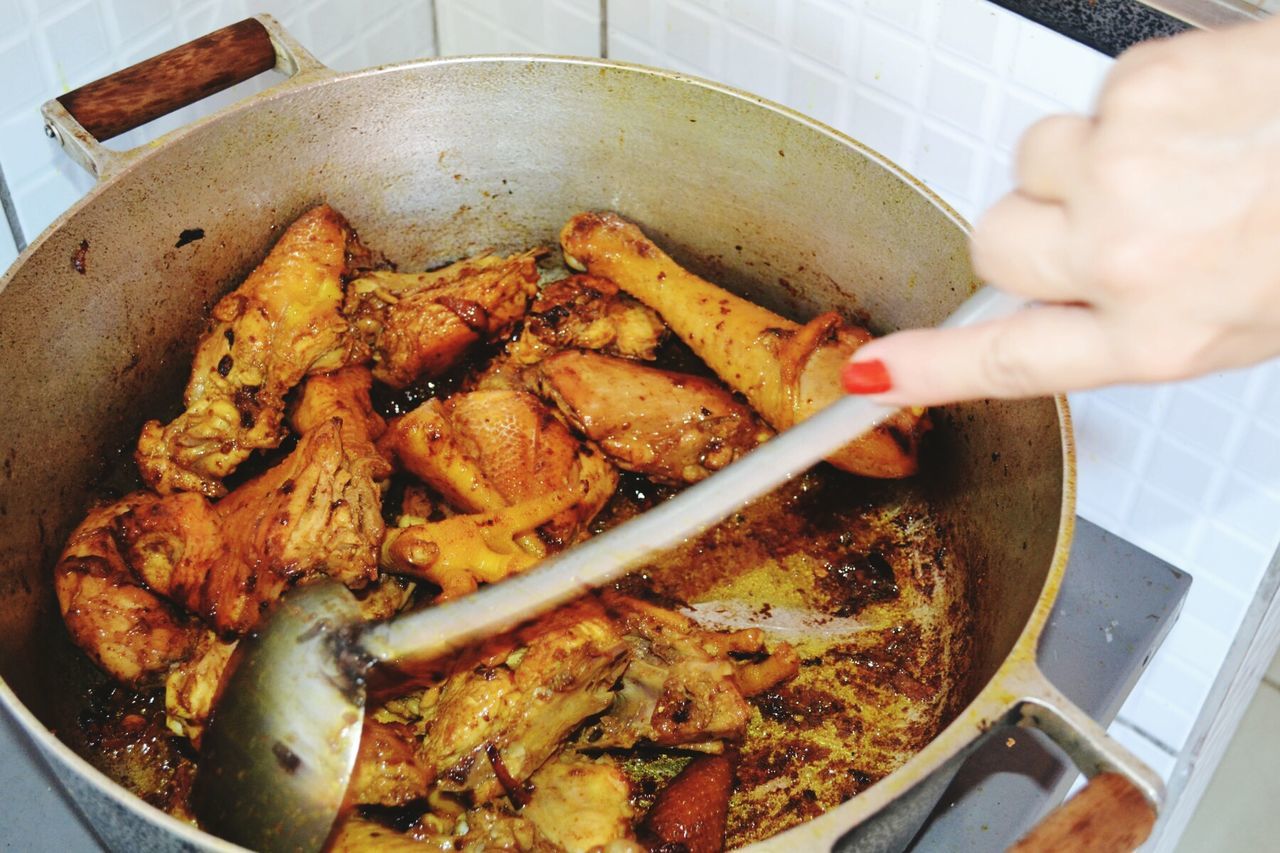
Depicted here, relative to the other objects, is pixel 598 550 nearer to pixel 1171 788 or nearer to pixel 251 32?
pixel 251 32

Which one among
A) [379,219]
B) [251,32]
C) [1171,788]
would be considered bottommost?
[1171,788]

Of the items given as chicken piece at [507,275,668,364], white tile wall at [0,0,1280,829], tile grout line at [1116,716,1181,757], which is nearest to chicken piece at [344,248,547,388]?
chicken piece at [507,275,668,364]

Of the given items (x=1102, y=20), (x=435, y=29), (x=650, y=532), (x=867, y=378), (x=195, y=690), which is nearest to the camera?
(x=867, y=378)

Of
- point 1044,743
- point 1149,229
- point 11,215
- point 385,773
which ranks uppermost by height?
point 1149,229

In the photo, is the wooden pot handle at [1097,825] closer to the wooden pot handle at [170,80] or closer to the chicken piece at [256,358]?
the chicken piece at [256,358]

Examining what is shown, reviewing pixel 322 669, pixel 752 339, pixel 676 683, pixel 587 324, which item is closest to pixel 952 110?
pixel 752 339

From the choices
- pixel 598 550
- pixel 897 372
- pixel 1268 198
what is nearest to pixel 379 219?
pixel 598 550

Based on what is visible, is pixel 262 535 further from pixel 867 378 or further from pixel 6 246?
pixel 867 378
